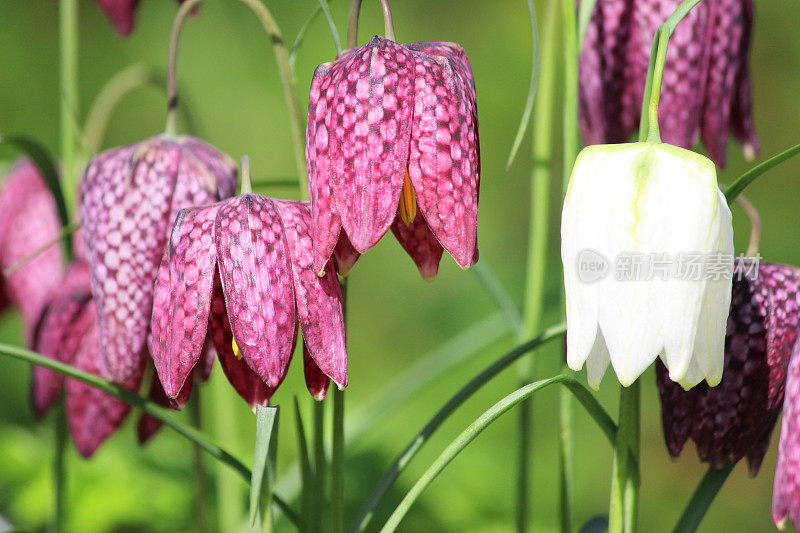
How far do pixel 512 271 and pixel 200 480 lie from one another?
1673 mm

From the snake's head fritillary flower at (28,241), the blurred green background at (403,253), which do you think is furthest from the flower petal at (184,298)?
the blurred green background at (403,253)

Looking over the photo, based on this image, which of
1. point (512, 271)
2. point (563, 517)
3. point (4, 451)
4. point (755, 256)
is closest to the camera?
point (755, 256)

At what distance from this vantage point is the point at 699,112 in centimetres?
109

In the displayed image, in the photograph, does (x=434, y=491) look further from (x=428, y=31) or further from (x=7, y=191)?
(x=428, y=31)

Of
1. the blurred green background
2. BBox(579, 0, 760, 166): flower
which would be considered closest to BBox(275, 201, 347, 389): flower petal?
BBox(579, 0, 760, 166): flower

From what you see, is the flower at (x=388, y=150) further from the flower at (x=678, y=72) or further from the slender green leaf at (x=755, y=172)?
the flower at (x=678, y=72)

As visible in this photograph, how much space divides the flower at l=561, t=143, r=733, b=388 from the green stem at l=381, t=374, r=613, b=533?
43mm

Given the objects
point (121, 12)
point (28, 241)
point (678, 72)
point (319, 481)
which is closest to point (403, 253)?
point (28, 241)

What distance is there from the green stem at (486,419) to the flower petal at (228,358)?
0.55 ft

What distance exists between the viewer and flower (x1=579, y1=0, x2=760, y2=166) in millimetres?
1071

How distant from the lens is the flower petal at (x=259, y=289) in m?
0.77

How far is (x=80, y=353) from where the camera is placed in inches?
43.0

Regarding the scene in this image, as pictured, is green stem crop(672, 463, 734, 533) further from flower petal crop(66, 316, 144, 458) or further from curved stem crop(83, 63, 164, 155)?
curved stem crop(83, 63, 164, 155)

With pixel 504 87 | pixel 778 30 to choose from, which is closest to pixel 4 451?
pixel 504 87
